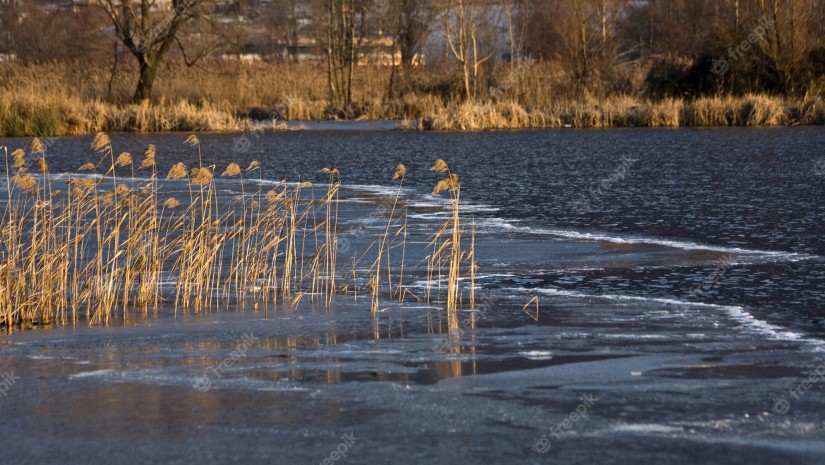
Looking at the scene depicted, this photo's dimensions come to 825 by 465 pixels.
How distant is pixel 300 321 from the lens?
24.7 feet

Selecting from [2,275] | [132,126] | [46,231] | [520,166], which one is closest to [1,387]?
[2,275]

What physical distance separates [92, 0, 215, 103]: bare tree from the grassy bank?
98cm

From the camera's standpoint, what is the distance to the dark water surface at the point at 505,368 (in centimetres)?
489

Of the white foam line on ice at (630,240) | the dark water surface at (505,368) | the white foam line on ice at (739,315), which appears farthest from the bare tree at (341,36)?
the white foam line on ice at (739,315)

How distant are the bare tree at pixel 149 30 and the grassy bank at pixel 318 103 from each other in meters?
0.98

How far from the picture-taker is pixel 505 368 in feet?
20.0

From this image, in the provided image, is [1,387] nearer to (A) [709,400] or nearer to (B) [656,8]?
(A) [709,400]

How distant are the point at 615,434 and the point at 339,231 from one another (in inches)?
275

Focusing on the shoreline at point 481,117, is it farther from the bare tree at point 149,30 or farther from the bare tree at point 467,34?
the bare tree at point 467,34

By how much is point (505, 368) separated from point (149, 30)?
3048cm

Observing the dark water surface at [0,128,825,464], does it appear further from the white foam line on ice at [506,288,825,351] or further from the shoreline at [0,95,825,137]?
the shoreline at [0,95,825,137]

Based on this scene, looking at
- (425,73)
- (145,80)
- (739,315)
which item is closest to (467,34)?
(425,73)

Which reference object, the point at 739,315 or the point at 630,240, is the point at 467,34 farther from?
the point at 739,315

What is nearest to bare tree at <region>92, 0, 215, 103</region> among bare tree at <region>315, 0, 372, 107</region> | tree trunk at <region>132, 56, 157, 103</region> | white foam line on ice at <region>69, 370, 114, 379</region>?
tree trunk at <region>132, 56, 157, 103</region>
